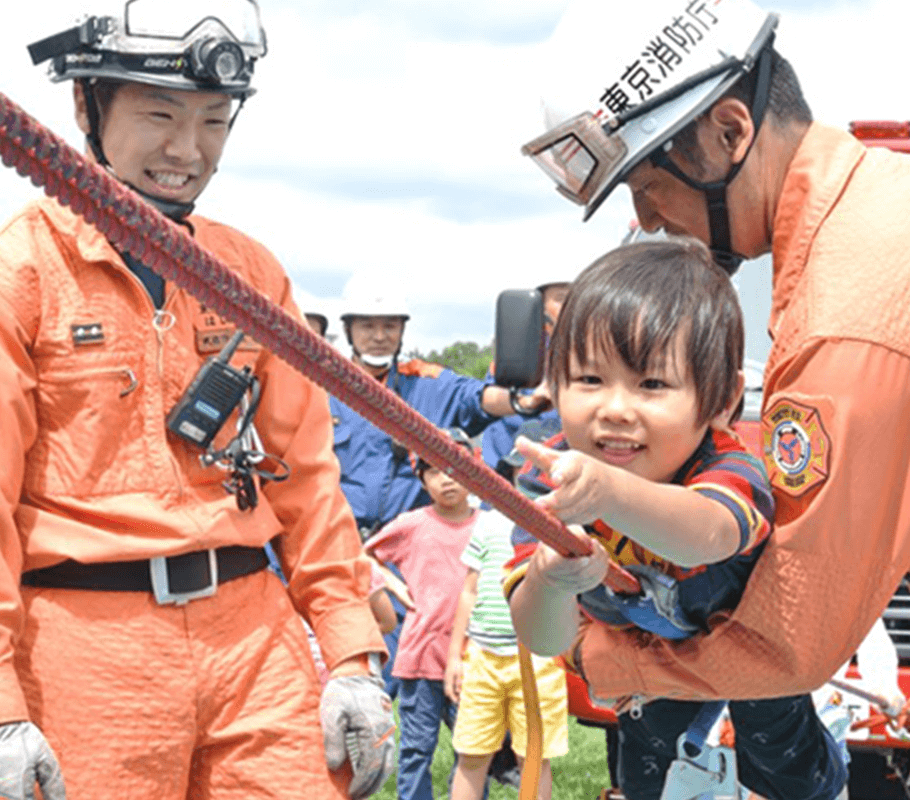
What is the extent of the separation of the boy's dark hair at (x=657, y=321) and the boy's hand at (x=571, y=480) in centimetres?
59

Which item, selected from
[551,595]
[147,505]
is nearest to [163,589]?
[147,505]

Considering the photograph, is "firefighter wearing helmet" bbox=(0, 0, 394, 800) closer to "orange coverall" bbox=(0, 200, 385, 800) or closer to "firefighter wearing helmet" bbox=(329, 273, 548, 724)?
"orange coverall" bbox=(0, 200, 385, 800)

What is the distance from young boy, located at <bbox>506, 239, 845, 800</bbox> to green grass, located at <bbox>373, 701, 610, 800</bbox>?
4.76m

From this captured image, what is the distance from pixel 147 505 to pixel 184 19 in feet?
3.16

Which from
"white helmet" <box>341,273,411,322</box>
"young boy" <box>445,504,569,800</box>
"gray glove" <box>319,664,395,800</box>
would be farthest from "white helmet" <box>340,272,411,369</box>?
"gray glove" <box>319,664,395,800</box>

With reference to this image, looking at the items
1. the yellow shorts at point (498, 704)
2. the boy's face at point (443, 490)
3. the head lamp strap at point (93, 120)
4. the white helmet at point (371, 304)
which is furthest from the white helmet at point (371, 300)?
the head lamp strap at point (93, 120)

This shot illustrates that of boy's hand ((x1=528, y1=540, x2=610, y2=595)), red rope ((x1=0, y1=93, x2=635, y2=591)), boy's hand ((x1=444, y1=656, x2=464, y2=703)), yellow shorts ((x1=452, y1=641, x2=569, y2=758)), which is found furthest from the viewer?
boy's hand ((x1=444, y1=656, x2=464, y2=703))

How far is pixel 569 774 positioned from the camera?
8.76m

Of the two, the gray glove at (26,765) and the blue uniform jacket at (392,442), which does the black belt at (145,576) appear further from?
the blue uniform jacket at (392,442)

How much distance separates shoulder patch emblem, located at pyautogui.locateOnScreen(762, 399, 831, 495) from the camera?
293 cm

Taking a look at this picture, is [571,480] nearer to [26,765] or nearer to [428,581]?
[26,765]

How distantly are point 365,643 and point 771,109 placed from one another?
137cm

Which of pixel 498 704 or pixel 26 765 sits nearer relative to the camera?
pixel 26 765

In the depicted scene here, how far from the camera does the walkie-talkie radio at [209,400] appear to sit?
336 cm
